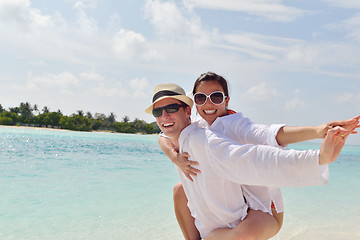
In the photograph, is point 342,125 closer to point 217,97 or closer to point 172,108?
point 217,97

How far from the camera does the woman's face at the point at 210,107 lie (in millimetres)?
2133

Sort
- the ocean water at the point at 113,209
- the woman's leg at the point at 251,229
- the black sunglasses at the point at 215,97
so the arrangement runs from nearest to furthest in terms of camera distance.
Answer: the woman's leg at the point at 251,229, the black sunglasses at the point at 215,97, the ocean water at the point at 113,209

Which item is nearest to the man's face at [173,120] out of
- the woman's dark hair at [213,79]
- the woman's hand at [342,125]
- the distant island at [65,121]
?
the woman's dark hair at [213,79]

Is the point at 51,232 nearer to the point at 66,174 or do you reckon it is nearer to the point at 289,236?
the point at 289,236

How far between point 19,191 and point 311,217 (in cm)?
590

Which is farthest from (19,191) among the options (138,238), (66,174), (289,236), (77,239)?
(289,236)

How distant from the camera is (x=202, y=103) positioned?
2.14 meters

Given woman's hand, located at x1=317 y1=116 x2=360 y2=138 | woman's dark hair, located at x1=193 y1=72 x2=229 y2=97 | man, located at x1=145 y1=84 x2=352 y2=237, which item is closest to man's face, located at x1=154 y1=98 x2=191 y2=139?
man, located at x1=145 y1=84 x2=352 y2=237

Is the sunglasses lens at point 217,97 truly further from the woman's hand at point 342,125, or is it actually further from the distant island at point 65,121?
the distant island at point 65,121

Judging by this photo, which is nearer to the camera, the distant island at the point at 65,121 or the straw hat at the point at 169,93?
the straw hat at the point at 169,93

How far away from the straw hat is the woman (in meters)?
0.08

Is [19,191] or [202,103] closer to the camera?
[202,103]

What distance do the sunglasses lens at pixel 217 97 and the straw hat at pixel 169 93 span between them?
0.17 m

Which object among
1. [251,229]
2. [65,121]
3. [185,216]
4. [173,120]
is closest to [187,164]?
[173,120]
